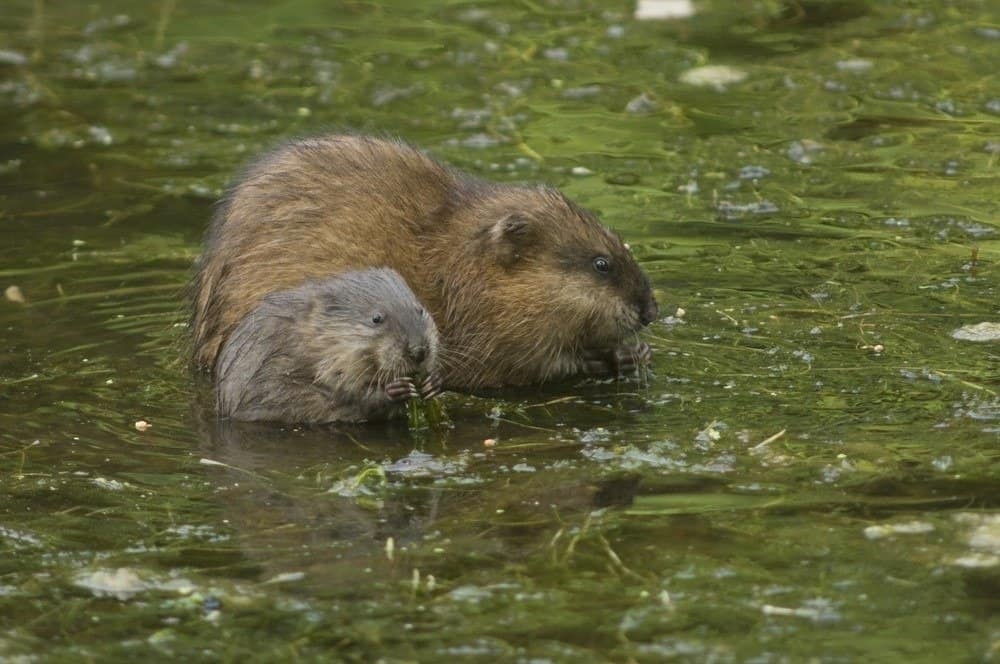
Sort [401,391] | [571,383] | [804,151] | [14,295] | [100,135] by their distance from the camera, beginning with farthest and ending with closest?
[100,135] → [804,151] → [14,295] → [571,383] → [401,391]

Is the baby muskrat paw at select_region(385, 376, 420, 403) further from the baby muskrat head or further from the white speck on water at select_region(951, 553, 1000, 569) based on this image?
the white speck on water at select_region(951, 553, 1000, 569)

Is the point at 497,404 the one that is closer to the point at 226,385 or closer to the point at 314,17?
the point at 226,385

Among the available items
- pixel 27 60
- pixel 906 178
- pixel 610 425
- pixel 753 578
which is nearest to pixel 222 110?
pixel 27 60

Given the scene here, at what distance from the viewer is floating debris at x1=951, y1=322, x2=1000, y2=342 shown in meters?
7.44

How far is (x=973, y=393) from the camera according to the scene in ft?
22.2

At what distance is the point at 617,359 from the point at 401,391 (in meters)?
1.10

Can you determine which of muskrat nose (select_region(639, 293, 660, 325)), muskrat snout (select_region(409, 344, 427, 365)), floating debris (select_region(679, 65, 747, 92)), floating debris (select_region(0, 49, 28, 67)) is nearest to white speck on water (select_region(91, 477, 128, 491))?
muskrat snout (select_region(409, 344, 427, 365))

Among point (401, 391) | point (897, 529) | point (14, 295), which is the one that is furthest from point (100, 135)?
point (897, 529)

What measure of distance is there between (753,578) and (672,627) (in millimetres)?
411

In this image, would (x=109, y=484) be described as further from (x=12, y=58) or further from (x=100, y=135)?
(x=12, y=58)

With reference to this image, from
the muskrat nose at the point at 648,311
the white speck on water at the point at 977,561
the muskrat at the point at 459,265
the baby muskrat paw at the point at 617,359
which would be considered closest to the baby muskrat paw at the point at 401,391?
the muskrat at the point at 459,265

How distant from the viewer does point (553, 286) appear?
7715 millimetres

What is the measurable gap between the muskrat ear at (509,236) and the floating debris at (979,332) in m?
1.83

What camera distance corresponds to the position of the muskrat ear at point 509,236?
25.1 ft
